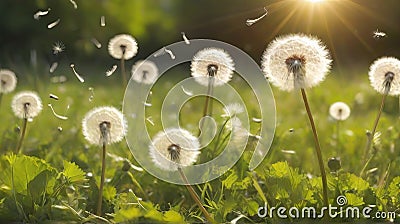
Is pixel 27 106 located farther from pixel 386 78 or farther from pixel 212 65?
pixel 386 78

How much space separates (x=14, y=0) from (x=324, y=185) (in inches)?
316

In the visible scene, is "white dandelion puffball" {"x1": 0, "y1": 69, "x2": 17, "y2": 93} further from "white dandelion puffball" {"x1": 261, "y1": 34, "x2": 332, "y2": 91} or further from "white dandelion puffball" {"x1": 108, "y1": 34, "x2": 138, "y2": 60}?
"white dandelion puffball" {"x1": 261, "y1": 34, "x2": 332, "y2": 91}

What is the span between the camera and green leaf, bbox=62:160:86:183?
72.9 inches

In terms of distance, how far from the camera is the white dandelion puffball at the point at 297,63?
172 centimetres

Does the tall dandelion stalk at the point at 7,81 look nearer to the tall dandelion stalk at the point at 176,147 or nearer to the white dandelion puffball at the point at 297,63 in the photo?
the tall dandelion stalk at the point at 176,147

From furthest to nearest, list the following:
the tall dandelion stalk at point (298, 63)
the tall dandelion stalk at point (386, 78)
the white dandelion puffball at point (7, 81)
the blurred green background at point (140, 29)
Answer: the blurred green background at point (140, 29) < the white dandelion puffball at point (7, 81) < the tall dandelion stalk at point (386, 78) < the tall dandelion stalk at point (298, 63)

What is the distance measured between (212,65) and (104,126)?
0.45 metres

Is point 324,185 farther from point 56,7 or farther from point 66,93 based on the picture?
point 56,7

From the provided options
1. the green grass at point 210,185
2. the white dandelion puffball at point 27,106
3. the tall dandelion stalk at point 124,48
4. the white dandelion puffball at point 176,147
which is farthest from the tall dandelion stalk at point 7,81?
the white dandelion puffball at point 176,147

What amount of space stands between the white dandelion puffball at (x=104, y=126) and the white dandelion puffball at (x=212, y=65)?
35 centimetres

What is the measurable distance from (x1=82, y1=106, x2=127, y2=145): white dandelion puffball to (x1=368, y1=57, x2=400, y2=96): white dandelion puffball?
0.89 meters

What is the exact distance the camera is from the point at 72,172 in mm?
1857

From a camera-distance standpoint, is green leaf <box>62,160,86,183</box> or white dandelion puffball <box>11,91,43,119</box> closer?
A: green leaf <box>62,160,86,183</box>

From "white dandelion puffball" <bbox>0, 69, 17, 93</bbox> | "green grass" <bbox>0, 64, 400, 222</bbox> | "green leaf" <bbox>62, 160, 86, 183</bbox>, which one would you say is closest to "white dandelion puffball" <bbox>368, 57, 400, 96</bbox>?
"green grass" <bbox>0, 64, 400, 222</bbox>
